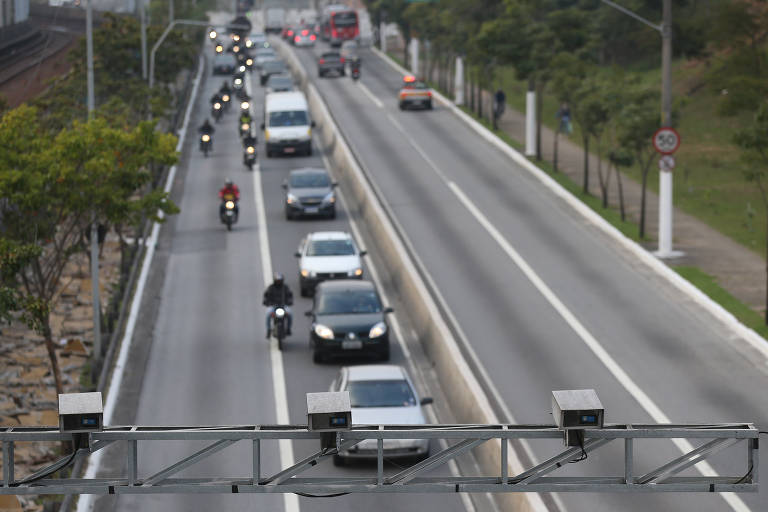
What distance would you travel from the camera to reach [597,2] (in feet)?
308

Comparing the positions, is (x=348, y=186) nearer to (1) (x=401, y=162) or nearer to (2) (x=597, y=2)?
(1) (x=401, y=162)

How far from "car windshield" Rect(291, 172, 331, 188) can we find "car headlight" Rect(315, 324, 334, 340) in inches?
686

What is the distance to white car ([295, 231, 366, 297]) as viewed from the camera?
118 ft

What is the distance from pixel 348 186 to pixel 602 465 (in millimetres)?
29872

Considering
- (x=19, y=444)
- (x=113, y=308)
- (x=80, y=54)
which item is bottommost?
(x=19, y=444)

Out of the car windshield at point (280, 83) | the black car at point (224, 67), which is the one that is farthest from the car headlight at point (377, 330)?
the black car at point (224, 67)

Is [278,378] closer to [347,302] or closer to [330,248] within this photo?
[347,302]

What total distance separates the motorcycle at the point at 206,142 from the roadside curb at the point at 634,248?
1238cm

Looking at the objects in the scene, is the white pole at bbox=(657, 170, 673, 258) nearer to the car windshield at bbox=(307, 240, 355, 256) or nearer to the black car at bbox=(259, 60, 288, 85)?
the car windshield at bbox=(307, 240, 355, 256)

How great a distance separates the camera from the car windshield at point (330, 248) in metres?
37.1

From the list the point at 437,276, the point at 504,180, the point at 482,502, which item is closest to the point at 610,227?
the point at 437,276

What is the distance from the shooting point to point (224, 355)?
3162 cm

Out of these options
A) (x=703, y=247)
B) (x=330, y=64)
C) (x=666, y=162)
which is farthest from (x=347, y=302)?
(x=330, y=64)

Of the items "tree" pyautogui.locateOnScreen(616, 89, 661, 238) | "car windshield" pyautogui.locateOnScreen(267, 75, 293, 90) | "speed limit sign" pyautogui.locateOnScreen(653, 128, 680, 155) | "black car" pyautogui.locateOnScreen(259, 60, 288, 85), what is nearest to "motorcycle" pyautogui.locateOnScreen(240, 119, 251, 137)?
"car windshield" pyautogui.locateOnScreen(267, 75, 293, 90)
